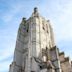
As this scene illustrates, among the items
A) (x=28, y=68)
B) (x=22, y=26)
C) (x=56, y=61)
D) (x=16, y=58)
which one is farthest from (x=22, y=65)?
(x=22, y=26)

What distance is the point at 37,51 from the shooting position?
95.5 feet

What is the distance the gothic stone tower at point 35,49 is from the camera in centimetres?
2652

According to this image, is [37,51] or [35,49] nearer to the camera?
[37,51]

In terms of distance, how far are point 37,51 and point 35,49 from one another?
1.56 ft

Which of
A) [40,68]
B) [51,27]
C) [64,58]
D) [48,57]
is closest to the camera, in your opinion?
[40,68]

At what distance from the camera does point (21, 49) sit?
108 feet

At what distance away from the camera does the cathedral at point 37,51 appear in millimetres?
26558

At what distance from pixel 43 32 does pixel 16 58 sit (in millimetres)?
7298

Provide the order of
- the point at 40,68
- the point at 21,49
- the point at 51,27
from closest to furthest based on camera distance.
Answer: the point at 40,68, the point at 21,49, the point at 51,27

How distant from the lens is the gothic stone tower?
26.5m

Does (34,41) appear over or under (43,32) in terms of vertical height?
under

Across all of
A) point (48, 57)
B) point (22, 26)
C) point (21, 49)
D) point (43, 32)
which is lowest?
point (48, 57)

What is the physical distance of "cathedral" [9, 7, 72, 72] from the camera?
2656 centimetres

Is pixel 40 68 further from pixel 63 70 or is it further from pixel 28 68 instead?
pixel 63 70
